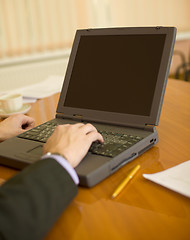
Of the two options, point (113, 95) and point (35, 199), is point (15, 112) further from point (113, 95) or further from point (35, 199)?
point (35, 199)

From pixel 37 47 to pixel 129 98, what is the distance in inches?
113

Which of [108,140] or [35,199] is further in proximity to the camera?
[108,140]

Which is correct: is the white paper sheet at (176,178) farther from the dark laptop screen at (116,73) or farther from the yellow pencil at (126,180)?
the dark laptop screen at (116,73)

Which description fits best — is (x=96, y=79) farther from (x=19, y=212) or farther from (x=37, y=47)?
(x=37, y=47)

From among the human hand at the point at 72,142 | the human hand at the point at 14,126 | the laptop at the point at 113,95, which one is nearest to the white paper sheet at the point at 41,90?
the human hand at the point at 14,126

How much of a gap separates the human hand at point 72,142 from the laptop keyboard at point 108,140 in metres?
0.02

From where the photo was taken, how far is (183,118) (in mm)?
1096

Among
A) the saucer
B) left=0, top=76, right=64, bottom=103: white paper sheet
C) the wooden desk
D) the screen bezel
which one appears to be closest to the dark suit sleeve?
the wooden desk

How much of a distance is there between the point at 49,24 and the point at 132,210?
10.7ft

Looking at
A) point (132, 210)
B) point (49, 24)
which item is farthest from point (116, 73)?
point (49, 24)

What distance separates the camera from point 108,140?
2.71 feet

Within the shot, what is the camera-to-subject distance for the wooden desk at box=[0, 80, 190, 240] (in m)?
0.54

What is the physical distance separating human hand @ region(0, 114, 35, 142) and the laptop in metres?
0.08

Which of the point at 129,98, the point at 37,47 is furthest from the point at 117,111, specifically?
the point at 37,47
